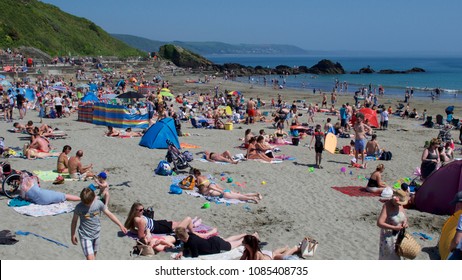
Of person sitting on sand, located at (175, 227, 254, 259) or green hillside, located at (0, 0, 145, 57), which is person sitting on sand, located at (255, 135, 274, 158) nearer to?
person sitting on sand, located at (175, 227, 254, 259)

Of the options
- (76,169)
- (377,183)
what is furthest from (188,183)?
(377,183)

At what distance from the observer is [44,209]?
27.6ft

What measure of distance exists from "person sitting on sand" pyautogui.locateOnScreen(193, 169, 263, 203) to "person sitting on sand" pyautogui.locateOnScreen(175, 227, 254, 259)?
266cm

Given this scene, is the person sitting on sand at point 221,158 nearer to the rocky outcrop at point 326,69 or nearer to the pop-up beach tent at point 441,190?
the pop-up beach tent at point 441,190

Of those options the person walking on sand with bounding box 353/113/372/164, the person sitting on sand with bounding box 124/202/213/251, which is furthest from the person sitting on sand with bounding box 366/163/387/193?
the person sitting on sand with bounding box 124/202/213/251

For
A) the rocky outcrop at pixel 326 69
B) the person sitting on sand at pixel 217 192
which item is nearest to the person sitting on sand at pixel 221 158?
the person sitting on sand at pixel 217 192

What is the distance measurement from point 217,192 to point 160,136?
5487 millimetres

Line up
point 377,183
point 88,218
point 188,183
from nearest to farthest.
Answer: point 88,218 < point 188,183 < point 377,183

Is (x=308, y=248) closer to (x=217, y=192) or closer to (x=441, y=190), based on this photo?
(x=217, y=192)

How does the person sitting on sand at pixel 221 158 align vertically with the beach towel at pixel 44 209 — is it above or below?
above

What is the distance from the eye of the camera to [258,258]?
5438mm

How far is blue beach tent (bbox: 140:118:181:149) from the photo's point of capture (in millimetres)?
14695

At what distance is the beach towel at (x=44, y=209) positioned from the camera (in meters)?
8.22

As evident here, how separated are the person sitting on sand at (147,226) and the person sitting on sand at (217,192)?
2.02 metres
